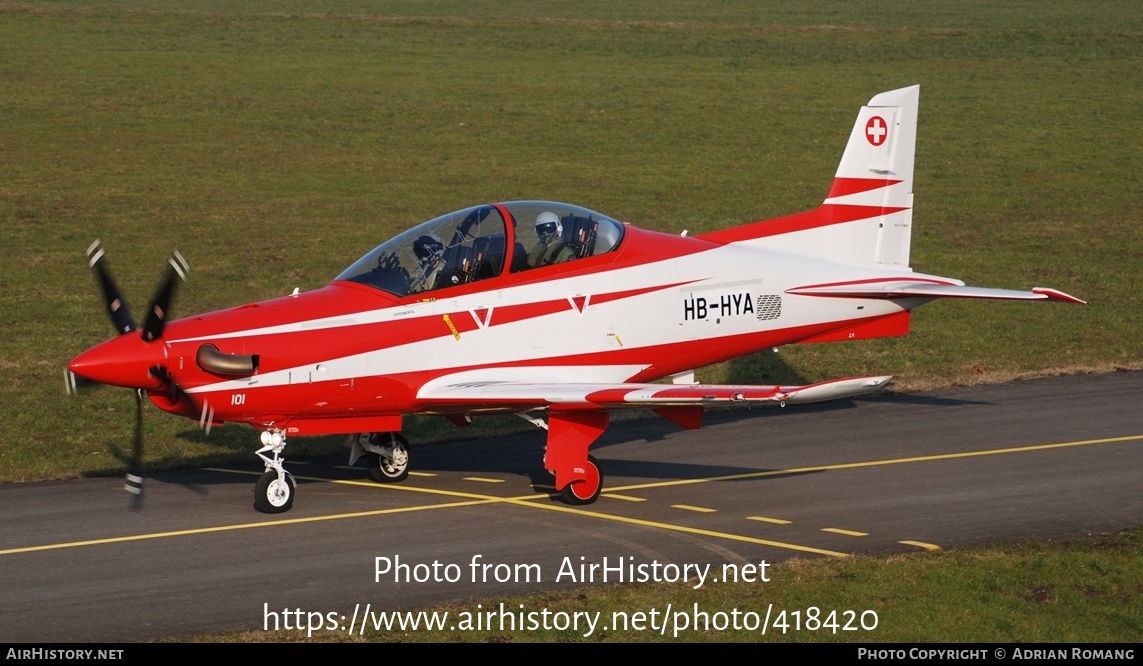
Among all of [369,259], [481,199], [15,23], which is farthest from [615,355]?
[15,23]

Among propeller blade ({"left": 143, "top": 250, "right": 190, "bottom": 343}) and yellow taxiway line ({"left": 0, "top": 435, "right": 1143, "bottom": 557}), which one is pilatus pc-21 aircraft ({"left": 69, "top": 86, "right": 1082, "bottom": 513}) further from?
yellow taxiway line ({"left": 0, "top": 435, "right": 1143, "bottom": 557})

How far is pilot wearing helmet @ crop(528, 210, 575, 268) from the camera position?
15.0 metres

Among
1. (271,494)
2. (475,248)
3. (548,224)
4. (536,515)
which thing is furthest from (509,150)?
(271,494)

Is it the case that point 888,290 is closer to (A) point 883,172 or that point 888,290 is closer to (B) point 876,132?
(A) point 883,172

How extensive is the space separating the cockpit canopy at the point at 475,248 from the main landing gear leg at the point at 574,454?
67.1 inches

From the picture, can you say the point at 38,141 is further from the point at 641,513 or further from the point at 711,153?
the point at 641,513

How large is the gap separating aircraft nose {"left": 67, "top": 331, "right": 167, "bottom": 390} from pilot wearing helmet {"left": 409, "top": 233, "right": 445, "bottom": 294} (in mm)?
2749

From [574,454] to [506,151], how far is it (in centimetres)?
2458

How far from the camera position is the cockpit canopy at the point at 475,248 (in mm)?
14555

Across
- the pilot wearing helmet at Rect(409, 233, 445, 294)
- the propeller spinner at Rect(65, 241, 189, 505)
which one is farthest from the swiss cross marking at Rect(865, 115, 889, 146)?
the propeller spinner at Rect(65, 241, 189, 505)

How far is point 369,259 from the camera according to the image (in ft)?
48.5

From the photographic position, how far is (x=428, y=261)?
47.9 ft

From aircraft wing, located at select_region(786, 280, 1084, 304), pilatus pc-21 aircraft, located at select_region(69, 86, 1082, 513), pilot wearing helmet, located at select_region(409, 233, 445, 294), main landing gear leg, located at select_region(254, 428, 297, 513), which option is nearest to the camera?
pilatus pc-21 aircraft, located at select_region(69, 86, 1082, 513)
